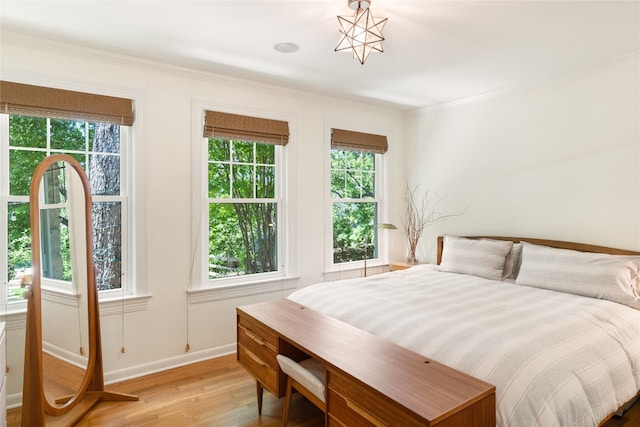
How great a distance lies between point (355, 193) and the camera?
4.40 metres

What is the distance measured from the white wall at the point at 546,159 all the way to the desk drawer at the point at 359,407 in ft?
8.68

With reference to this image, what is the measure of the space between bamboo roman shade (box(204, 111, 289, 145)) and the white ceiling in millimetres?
376

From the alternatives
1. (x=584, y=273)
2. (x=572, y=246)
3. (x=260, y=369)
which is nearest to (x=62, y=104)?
(x=260, y=369)

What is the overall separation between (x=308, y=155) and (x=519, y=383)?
2.84 metres

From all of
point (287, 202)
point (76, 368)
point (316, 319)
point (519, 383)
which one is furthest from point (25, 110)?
point (519, 383)

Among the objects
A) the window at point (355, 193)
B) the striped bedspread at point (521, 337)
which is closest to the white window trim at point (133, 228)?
the striped bedspread at point (521, 337)

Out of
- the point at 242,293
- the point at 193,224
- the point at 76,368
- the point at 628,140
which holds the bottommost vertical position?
the point at 76,368

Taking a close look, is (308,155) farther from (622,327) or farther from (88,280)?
(622,327)

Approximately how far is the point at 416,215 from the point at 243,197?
2152mm

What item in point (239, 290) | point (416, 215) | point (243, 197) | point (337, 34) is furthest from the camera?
point (416, 215)

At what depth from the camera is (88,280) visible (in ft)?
8.29

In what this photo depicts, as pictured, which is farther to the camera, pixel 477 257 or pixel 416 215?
pixel 416 215

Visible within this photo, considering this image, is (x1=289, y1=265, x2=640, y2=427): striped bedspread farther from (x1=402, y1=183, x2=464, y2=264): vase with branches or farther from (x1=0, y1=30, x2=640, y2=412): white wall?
(x1=402, y1=183, x2=464, y2=264): vase with branches

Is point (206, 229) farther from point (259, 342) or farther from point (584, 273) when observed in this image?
point (584, 273)
